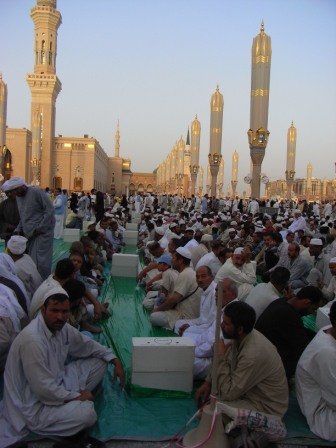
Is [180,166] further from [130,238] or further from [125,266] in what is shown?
[125,266]

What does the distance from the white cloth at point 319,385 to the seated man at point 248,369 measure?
0.23 m

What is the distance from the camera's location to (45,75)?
44188mm

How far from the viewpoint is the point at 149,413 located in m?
3.47

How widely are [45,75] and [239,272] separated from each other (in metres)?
42.2

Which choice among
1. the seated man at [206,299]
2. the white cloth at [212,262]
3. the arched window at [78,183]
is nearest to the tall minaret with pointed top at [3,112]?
the arched window at [78,183]

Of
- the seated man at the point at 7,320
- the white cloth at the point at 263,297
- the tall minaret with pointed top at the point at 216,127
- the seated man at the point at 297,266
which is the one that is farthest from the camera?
the tall minaret with pointed top at the point at 216,127

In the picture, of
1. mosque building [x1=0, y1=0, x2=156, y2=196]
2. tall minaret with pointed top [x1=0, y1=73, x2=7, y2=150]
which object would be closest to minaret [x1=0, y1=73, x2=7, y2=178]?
tall minaret with pointed top [x1=0, y1=73, x2=7, y2=150]

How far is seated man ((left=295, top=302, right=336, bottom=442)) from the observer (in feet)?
10.2

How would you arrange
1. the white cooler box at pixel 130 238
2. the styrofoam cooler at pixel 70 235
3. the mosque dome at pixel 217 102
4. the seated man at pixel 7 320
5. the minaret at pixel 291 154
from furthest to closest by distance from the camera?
the minaret at pixel 291 154 → the mosque dome at pixel 217 102 → the white cooler box at pixel 130 238 → the styrofoam cooler at pixel 70 235 → the seated man at pixel 7 320

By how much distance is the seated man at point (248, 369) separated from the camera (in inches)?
117

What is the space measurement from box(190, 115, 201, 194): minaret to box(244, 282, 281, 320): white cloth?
28.3 meters

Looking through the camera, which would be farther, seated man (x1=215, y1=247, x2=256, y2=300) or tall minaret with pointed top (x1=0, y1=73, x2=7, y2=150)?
tall minaret with pointed top (x1=0, y1=73, x2=7, y2=150)

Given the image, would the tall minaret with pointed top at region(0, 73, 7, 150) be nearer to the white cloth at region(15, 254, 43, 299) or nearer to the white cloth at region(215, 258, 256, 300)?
the white cloth at region(215, 258, 256, 300)

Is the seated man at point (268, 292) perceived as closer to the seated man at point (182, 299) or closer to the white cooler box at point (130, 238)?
the seated man at point (182, 299)
